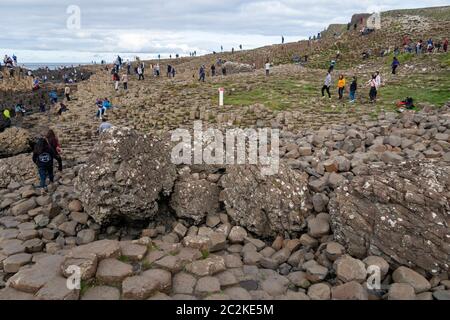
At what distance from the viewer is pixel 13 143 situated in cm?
2047

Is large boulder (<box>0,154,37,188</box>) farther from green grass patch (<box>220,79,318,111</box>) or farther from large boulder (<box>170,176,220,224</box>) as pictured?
green grass patch (<box>220,79,318,111</box>)

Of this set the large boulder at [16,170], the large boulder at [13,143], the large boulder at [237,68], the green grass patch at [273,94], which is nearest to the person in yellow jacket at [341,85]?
the green grass patch at [273,94]

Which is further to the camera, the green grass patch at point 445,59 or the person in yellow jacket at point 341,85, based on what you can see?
the green grass patch at point 445,59

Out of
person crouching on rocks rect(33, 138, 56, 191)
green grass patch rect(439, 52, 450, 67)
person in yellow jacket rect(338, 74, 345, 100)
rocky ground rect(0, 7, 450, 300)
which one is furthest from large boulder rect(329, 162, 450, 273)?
green grass patch rect(439, 52, 450, 67)

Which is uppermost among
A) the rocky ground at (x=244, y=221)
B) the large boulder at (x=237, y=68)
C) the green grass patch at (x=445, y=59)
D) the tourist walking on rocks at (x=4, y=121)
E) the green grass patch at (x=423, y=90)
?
the large boulder at (x=237, y=68)

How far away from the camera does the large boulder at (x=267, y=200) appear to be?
10.0 m

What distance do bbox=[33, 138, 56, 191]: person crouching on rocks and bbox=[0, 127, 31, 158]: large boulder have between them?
28.4 ft

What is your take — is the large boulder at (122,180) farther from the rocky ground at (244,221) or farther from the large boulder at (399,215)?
the large boulder at (399,215)

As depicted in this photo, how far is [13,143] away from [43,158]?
9.71 m

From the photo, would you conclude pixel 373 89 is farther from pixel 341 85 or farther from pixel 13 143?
pixel 13 143

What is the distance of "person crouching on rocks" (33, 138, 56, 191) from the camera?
12537 millimetres

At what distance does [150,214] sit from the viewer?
10391 mm

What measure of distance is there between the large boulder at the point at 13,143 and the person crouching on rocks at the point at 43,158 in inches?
341
